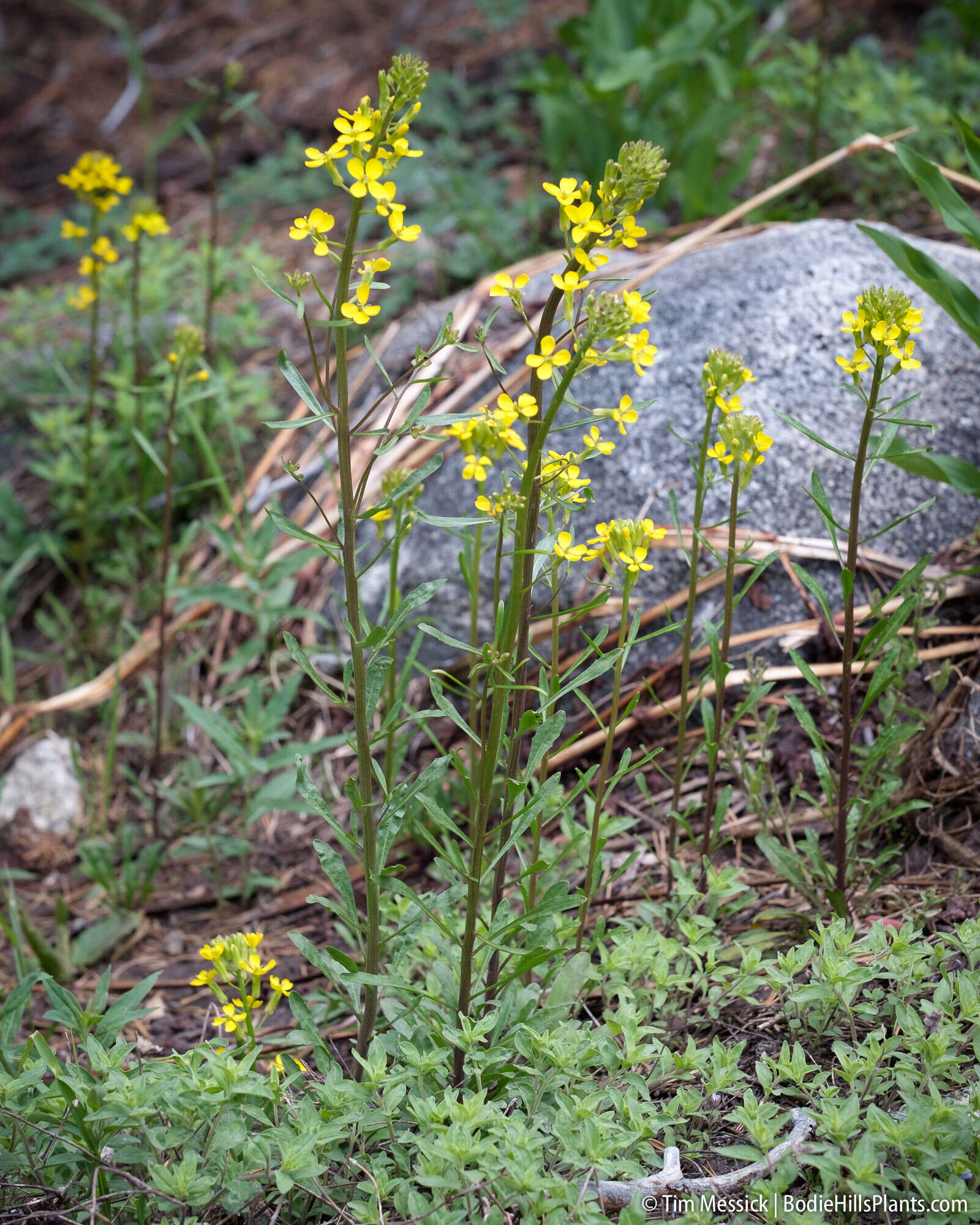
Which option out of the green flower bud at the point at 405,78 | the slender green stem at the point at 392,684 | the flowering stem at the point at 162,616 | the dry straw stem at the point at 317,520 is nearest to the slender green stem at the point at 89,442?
the dry straw stem at the point at 317,520

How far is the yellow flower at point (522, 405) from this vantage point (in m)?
1.25

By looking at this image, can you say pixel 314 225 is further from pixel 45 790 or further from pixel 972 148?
pixel 45 790

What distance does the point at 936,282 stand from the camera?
201 centimetres

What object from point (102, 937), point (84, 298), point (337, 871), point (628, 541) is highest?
point (84, 298)

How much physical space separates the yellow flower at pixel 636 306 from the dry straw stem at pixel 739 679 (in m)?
1.06

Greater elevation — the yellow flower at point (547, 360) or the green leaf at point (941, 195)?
the green leaf at point (941, 195)

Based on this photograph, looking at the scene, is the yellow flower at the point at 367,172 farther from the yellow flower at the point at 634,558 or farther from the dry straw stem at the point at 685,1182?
the dry straw stem at the point at 685,1182

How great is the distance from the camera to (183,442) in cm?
323

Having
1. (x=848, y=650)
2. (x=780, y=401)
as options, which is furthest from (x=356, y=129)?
(x=780, y=401)

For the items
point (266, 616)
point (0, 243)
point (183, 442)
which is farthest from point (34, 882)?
point (0, 243)

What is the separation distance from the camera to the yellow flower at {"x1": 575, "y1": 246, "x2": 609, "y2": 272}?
1.23 metres

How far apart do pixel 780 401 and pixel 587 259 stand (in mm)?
1391

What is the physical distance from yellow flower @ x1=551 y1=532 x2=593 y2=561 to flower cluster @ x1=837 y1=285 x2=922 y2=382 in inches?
21.8

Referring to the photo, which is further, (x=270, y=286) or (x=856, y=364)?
(x=856, y=364)
